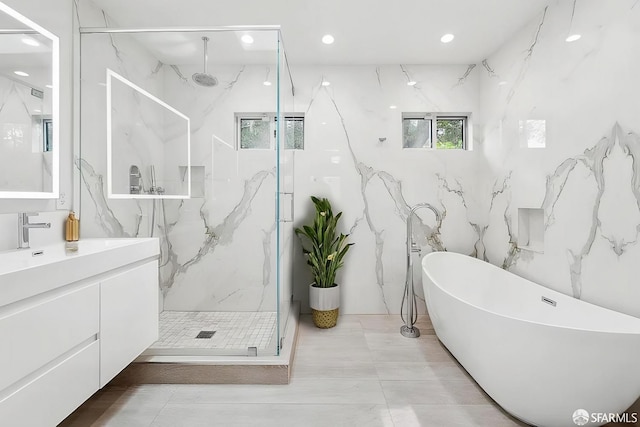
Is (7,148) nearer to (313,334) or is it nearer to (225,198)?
(225,198)

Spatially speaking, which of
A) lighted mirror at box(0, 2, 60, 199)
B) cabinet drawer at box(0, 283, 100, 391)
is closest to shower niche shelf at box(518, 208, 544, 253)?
cabinet drawer at box(0, 283, 100, 391)

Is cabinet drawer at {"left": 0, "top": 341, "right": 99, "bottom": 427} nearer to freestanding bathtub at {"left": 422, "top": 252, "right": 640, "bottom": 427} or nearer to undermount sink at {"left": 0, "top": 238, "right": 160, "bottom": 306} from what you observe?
undermount sink at {"left": 0, "top": 238, "right": 160, "bottom": 306}

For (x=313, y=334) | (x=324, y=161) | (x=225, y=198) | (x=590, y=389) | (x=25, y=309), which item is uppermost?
(x=324, y=161)

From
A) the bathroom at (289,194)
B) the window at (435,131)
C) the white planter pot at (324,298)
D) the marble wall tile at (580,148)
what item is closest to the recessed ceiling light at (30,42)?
the bathroom at (289,194)

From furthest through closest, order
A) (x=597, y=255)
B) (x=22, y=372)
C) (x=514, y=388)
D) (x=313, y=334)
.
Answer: (x=313, y=334), (x=597, y=255), (x=514, y=388), (x=22, y=372)

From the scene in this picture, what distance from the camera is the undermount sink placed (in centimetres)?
108

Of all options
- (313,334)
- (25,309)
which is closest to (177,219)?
(25,309)

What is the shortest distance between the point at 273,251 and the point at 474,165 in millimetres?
2289

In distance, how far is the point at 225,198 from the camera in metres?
2.11

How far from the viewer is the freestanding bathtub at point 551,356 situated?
1.28 m

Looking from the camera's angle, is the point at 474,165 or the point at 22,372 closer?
the point at 22,372

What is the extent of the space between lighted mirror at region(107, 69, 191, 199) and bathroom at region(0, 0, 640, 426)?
→ 0.03 meters

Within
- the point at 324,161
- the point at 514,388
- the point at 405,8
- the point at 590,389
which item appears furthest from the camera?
the point at 324,161

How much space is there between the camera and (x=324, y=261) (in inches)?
114
